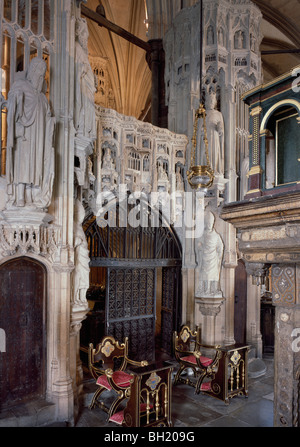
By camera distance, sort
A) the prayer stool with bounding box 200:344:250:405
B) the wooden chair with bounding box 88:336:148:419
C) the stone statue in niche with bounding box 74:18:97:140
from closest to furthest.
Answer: the wooden chair with bounding box 88:336:148:419 < the stone statue in niche with bounding box 74:18:97:140 < the prayer stool with bounding box 200:344:250:405

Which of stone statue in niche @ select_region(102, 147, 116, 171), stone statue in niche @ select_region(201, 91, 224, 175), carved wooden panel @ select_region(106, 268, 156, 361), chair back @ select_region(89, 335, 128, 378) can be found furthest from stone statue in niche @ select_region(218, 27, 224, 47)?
chair back @ select_region(89, 335, 128, 378)

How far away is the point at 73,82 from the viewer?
261 inches

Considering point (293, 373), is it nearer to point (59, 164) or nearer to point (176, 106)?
point (59, 164)

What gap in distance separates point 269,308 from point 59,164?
776 centimetres

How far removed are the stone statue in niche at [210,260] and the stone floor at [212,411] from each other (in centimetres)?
227

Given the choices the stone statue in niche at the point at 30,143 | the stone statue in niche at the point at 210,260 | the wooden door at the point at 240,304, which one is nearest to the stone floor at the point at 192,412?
the wooden door at the point at 240,304

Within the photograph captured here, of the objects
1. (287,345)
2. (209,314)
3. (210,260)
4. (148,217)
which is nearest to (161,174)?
(148,217)

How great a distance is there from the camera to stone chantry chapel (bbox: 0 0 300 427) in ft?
15.8

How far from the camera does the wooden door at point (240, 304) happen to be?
998cm

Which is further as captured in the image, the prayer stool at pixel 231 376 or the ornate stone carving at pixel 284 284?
the prayer stool at pixel 231 376

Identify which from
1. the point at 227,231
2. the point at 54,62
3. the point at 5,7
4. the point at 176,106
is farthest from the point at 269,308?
the point at 5,7

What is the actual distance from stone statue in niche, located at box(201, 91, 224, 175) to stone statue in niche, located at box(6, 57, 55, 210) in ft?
14.2

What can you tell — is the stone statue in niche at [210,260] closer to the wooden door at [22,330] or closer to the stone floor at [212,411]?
the stone floor at [212,411]

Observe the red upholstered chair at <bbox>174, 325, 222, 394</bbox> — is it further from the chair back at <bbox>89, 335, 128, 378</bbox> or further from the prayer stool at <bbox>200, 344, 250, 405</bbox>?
the chair back at <bbox>89, 335, 128, 378</bbox>
